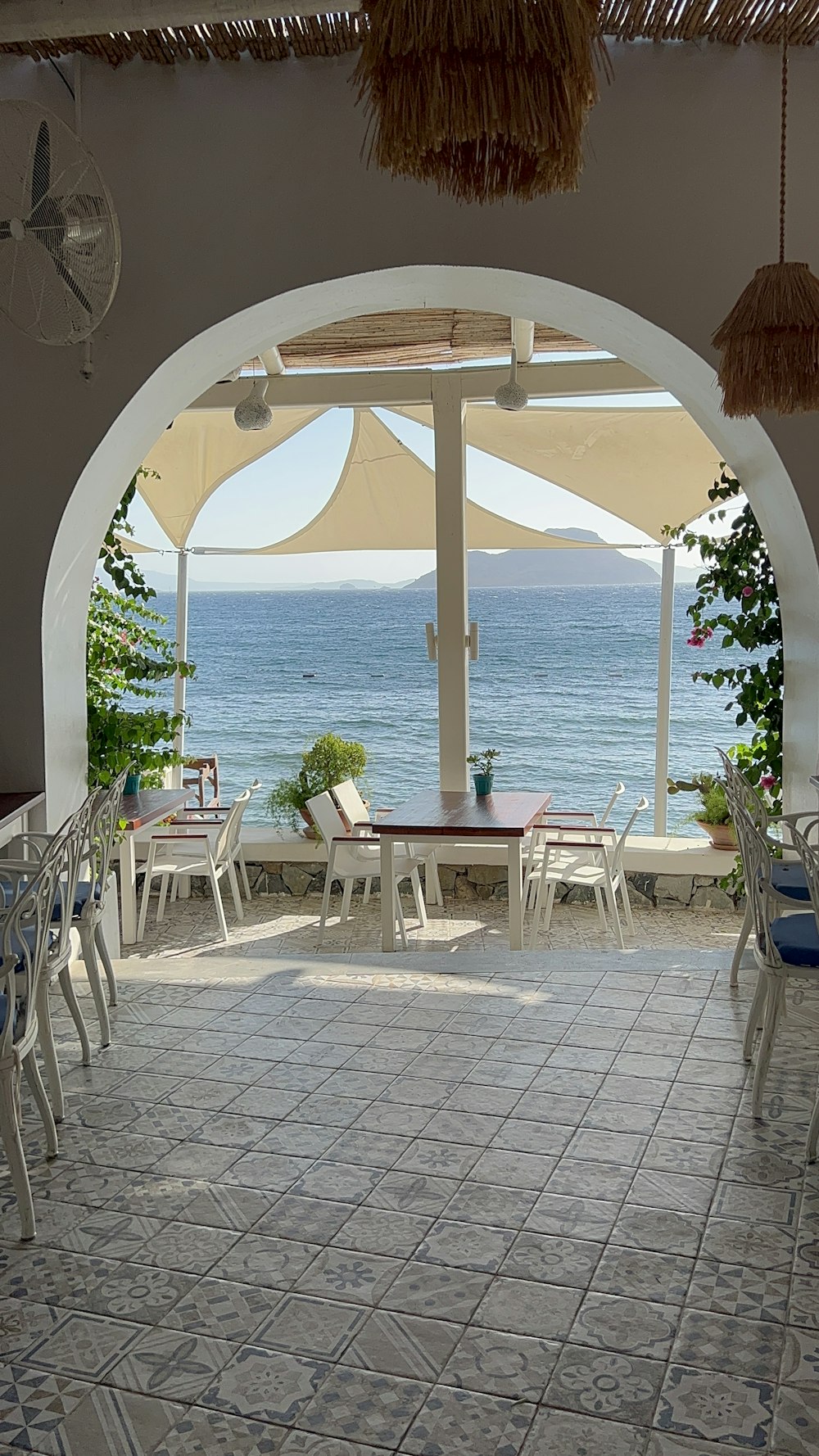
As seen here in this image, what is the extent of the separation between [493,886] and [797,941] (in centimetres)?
462

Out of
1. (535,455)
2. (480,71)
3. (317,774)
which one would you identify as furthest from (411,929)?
(480,71)

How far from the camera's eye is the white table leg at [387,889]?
629 cm

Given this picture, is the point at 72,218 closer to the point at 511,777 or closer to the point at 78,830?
the point at 78,830

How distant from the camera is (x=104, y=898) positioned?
4.59 metres

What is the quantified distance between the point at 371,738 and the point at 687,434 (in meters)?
19.1

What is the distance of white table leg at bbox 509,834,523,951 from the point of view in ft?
20.2

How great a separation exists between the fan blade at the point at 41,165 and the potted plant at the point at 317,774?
530 cm

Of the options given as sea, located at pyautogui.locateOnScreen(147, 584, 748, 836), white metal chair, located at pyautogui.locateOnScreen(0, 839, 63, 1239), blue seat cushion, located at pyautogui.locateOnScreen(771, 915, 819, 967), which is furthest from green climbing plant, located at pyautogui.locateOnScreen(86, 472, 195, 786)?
sea, located at pyautogui.locateOnScreen(147, 584, 748, 836)

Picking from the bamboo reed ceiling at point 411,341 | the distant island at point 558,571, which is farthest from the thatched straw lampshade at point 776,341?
the distant island at point 558,571

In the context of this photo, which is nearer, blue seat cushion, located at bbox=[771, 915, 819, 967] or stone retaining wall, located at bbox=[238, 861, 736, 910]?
blue seat cushion, located at bbox=[771, 915, 819, 967]

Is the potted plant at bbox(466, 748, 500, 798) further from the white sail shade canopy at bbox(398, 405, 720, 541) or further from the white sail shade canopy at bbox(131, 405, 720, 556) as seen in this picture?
the white sail shade canopy at bbox(398, 405, 720, 541)

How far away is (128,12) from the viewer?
3.75 meters

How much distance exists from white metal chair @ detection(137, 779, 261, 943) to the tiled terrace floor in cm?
14

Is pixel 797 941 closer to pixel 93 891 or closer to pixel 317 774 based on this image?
pixel 93 891
